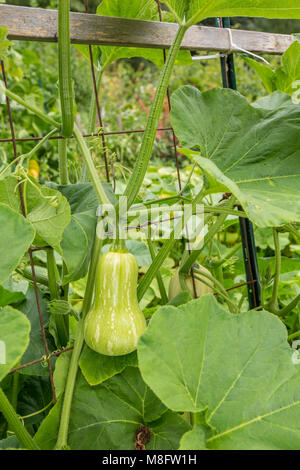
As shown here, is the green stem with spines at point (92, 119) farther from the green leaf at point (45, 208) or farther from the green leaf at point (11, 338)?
the green leaf at point (11, 338)

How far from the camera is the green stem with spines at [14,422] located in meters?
0.64

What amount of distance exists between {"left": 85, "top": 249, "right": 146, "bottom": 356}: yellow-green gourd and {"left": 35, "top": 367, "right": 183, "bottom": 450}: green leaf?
89mm

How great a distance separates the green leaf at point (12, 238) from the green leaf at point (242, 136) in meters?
0.30

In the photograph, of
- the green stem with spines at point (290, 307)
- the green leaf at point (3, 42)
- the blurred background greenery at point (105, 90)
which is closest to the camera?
the green leaf at point (3, 42)

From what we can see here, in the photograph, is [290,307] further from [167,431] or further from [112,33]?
[112,33]

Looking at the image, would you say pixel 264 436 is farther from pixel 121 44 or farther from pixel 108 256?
pixel 121 44

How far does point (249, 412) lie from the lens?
0.61m

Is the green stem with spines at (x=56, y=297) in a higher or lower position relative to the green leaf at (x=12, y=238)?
lower

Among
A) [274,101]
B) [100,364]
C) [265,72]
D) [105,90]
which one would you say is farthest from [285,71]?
[105,90]

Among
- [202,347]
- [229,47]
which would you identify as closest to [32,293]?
[202,347]

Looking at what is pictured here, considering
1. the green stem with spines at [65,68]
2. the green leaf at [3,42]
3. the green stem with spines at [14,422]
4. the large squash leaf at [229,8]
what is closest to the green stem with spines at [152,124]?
the large squash leaf at [229,8]

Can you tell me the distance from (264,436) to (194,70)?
4562 millimetres

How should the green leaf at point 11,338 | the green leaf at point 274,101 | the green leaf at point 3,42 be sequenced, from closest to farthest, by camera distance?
the green leaf at point 11,338 → the green leaf at point 3,42 → the green leaf at point 274,101

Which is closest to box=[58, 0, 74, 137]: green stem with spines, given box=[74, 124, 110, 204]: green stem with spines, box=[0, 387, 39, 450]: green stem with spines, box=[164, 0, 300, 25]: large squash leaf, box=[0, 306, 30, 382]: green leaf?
box=[74, 124, 110, 204]: green stem with spines
